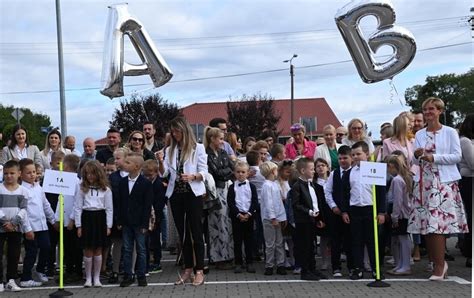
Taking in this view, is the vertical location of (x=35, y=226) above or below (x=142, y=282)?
above

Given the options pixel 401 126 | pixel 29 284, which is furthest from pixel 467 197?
pixel 29 284

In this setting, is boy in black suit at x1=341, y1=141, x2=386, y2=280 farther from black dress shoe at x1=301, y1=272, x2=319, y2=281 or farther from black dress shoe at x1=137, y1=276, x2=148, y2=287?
black dress shoe at x1=137, y1=276, x2=148, y2=287

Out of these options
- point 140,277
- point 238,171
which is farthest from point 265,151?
point 140,277

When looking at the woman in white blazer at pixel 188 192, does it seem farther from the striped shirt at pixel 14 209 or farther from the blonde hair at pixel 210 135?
the striped shirt at pixel 14 209

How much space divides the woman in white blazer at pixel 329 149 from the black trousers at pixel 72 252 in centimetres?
377

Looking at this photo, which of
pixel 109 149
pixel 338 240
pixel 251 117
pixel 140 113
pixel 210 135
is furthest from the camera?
pixel 251 117

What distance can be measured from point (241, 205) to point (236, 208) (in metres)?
0.08

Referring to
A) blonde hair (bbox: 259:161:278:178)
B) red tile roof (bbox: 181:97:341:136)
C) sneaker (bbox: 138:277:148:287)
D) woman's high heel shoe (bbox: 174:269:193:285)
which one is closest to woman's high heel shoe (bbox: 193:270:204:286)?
woman's high heel shoe (bbox: 174:269:193:285)

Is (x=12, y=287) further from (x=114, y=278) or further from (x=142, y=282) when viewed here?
(x=142, y=282)

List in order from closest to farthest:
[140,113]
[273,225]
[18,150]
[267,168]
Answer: [273,225]
[267,168]
[18,150]
[140,113]

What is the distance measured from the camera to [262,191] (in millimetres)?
8094

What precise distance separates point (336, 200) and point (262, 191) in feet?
3.42

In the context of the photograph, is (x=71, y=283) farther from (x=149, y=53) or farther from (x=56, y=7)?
(x=56, y=7)

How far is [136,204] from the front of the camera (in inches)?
289
